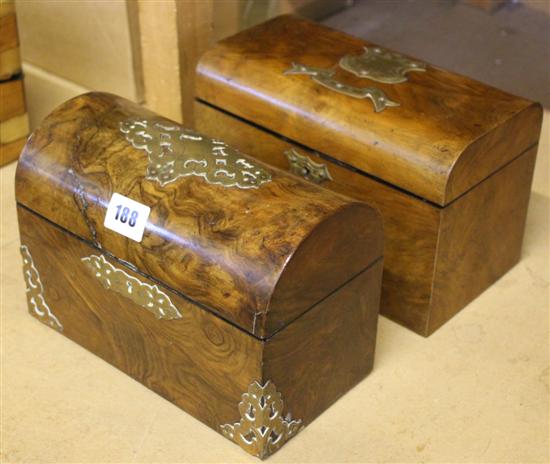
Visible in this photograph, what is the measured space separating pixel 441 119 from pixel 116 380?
24.8 inches

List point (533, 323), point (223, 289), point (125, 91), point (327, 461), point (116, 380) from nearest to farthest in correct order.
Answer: point (223, 289), point (327, 461), point (116, 380), point (533, 323), point (125, 91)

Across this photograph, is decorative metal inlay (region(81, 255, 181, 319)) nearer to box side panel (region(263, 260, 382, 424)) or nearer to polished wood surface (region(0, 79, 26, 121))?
box side panel (region(263, 260, 382, 424))

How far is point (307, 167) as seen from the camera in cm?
167

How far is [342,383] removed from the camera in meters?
1.51

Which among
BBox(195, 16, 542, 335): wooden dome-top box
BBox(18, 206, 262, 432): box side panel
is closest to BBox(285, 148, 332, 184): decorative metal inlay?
BBox(195, 16, 542, 335): wooden dome-top box

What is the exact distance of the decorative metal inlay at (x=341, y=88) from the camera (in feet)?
5.29

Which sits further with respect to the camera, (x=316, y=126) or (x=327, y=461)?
(x=316, y=126)

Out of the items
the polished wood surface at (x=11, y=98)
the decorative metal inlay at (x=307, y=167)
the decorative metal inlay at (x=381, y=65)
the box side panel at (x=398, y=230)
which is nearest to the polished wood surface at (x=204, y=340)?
the box side panel at (x=398, y=230)

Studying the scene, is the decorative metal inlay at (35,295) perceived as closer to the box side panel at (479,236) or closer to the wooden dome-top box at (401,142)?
the wooden dome-top box at (401,142)

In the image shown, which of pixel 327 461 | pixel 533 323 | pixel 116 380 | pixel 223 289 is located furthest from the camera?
pixel 533 323

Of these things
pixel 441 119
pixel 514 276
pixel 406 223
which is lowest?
pixel 514 276

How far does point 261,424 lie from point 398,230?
397mm

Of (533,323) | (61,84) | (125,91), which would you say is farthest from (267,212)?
(61,84)

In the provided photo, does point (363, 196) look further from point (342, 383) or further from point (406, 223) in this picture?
point (342, 383)
